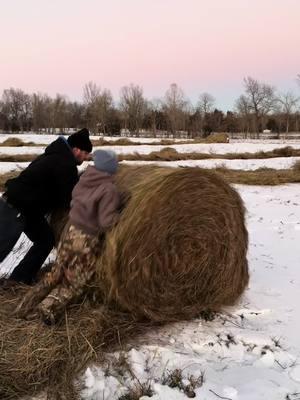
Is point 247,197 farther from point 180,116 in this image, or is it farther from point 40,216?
point 180,116

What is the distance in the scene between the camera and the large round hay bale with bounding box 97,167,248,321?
4.19 metres

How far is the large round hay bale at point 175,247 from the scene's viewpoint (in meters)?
4.19

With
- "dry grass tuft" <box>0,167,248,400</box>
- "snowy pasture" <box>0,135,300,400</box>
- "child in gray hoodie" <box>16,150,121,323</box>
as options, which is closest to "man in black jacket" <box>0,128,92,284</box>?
"child in gray hoodie" <box>16,150,121,323</box>

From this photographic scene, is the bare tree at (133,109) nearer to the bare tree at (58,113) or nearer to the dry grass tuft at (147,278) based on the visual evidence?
the bare tree at (58,113)

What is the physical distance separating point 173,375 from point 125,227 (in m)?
1.20

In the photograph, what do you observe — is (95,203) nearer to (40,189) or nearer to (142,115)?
(40,189)

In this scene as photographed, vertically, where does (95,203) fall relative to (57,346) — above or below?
above

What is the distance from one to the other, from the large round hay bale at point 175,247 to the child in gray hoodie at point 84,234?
154 millimetres

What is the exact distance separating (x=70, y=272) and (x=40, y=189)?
1049mm

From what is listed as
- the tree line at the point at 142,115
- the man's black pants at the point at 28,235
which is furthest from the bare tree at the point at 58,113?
the man's black pants at the point at 28,235

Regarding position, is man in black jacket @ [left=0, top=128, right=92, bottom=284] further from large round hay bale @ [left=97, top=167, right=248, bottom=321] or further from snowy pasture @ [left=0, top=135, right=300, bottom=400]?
snowy pasture @ [left=0, top=135, right=300, bottom=400]

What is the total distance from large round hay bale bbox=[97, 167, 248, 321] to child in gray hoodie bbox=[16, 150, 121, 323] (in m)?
0.15

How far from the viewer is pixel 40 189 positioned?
5.09 meters

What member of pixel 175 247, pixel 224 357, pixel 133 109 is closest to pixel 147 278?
pixel 175 247
